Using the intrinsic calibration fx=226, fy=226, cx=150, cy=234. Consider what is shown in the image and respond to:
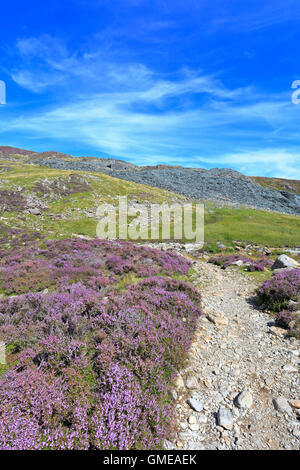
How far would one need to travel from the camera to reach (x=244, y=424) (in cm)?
539

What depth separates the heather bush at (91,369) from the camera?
14.5ft

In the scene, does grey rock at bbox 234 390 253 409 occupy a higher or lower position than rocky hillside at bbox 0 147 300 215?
lower

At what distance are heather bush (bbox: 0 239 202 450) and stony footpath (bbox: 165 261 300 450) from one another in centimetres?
58

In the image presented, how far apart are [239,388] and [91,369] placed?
432 centimetres

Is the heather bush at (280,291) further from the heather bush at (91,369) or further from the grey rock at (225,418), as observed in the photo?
the grey rock at (225,418)

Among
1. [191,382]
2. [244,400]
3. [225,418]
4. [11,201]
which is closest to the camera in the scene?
[225,418]

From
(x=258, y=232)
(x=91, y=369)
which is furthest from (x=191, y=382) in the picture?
(x=258, y=232)

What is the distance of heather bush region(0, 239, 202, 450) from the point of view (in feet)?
14.5

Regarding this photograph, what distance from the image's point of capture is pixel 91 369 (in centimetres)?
582

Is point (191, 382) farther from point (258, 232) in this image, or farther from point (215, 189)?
point (215, 189)

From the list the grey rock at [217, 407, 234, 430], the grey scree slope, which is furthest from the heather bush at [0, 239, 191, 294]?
the grey scree slope

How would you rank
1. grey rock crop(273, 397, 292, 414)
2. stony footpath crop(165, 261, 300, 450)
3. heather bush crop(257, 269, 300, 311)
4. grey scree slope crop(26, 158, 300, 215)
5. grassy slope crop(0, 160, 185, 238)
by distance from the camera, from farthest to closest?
grey scree slope crop(26, 158, 300, 215)
grassy slope crop(0, 160, 185, 238)
heather bush crop(257, 269, 300, 311)
grey rock crop(273, 397, 292, 414)
stony footpath crop(165, 261, 300, 450)

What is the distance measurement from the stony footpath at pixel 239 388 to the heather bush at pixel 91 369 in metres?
0.58

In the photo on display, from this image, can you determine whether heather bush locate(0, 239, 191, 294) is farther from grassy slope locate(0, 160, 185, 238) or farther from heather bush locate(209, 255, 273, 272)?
grassy slope locate(0, 160, 185, 238)
